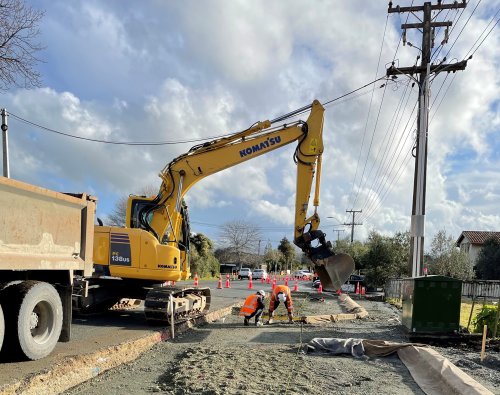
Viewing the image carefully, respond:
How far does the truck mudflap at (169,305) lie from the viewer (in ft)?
34.8

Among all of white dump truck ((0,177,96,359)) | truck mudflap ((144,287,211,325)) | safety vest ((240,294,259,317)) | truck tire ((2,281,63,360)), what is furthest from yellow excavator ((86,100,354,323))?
truck tire ((2,281,63,360))

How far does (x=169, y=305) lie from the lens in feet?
34.8

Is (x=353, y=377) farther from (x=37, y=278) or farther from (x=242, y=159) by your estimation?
(x=242, y=159)

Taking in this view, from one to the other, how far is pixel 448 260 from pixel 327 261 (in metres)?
25.4

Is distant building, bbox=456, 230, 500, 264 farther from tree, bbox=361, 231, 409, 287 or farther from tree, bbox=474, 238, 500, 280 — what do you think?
tree, bbox=361, 231, 409, 287

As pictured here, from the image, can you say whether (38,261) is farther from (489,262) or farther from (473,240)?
(473,240)

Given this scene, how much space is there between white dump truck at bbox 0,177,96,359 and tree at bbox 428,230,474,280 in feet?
97.2

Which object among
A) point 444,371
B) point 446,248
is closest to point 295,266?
point 446,248

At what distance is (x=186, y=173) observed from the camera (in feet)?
39.4

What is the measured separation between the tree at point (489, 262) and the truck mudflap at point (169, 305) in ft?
129

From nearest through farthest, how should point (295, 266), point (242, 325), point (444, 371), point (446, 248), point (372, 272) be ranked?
point (444, 371)
point (242, 325)
point (372, 272)
point (446, 248)
point (295, 266)

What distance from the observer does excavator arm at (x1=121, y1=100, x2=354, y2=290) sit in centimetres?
1166

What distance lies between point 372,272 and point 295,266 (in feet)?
219

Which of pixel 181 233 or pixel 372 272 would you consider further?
pixel 372 272
